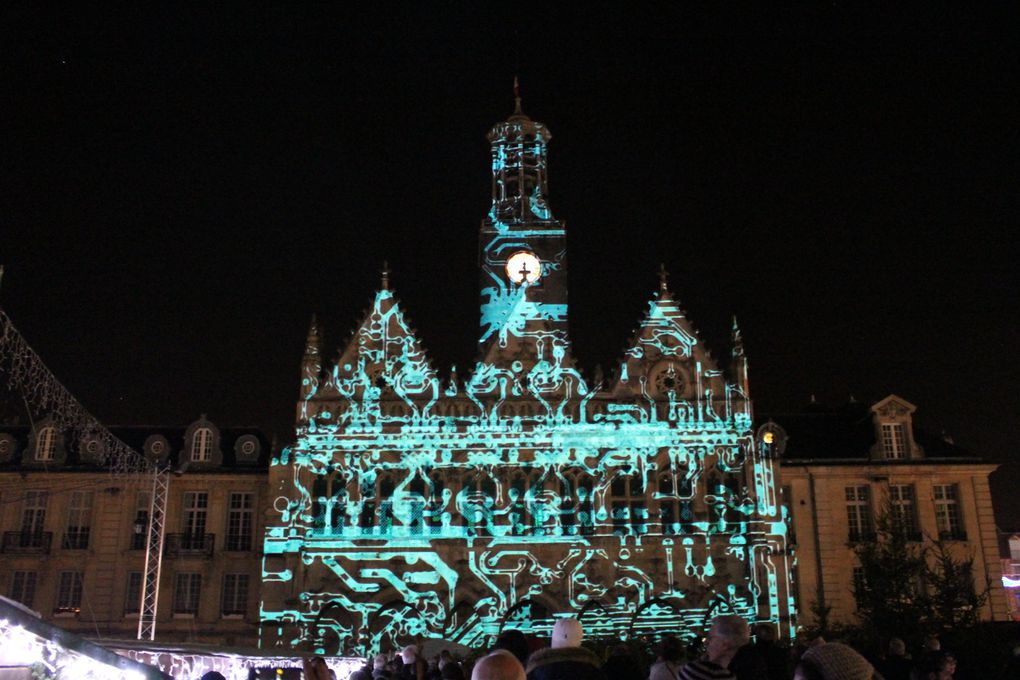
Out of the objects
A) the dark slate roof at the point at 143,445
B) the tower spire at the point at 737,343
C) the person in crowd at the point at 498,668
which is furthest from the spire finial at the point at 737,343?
the person in crowd at the point at 498,668

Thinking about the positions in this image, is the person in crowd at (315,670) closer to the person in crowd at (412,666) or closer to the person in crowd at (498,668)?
the person in crowd at (412,666)

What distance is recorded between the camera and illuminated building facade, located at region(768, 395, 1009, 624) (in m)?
43.6

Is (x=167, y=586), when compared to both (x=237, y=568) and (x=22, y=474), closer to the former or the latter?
(x=237, y=568)

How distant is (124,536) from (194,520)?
2.97 m

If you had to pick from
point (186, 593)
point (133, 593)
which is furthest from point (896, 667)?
point (133, 593)

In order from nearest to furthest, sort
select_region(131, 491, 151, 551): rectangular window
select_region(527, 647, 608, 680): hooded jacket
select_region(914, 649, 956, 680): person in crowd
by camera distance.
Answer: select_region(527, 647, 608, 680): hooded jacket → select_region(914, 649, 956, 680): person in crowd → select_region(131, 491, 151, 551): rectangular window

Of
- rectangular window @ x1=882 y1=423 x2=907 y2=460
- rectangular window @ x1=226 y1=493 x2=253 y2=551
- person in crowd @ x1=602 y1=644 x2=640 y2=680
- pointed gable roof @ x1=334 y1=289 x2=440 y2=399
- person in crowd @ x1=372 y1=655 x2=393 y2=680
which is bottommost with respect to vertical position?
person in crowd @ x1=372 y1=655 x2=393 y2=680

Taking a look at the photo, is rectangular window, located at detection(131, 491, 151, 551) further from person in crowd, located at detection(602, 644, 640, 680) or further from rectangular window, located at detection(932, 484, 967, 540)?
person in crowd, located at detection(602, 644, 640, 680)

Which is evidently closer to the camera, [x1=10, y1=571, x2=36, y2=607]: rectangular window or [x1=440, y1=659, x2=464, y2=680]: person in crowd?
[x1=440, y1=659, x2=464, y2=680]: person in crowd

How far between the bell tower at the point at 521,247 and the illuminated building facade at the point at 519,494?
0.74 meters

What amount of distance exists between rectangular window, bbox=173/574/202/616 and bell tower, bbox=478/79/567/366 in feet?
52.1

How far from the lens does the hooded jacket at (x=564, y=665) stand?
7453 mm

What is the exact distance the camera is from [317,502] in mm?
41125

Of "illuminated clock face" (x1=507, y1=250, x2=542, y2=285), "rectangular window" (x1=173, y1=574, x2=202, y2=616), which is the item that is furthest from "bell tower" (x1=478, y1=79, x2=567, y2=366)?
"rectangular window" (x1=173, y1=574, x2=202, y2=616)
